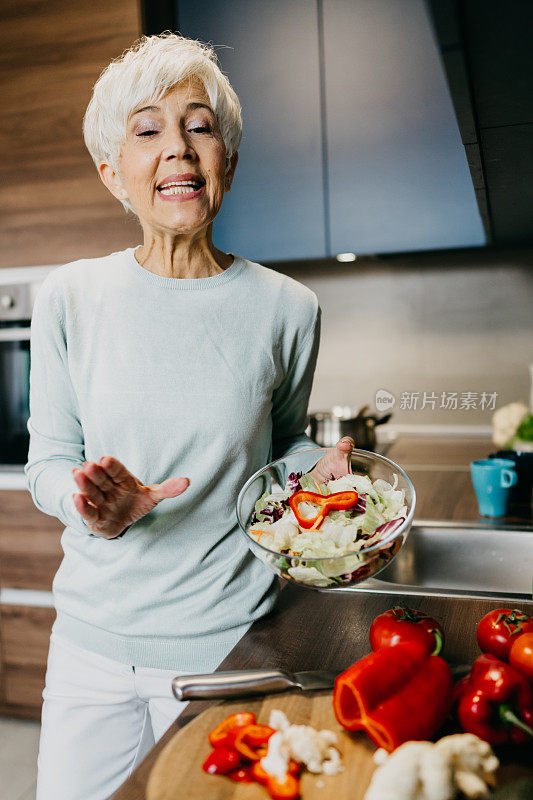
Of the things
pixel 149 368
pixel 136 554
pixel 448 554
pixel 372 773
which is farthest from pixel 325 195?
pixel 372 773

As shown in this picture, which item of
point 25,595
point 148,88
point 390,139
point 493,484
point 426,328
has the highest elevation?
point 390,139

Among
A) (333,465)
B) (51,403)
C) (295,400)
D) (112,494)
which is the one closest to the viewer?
(112,494)

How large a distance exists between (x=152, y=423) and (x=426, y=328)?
64.5 inches

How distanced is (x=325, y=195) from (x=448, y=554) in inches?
46.5

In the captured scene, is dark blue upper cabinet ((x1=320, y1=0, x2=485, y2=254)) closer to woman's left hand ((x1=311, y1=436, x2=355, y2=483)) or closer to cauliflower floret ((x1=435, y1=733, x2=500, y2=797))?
woman's left hand ((x1=311, y1=436, x2=355, y2=483))

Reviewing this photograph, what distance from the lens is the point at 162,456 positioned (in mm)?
984

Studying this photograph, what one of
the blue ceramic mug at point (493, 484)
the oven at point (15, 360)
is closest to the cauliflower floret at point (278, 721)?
the blue ceramic mug at point (493, 484)

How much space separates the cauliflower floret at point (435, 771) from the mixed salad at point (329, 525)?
209 millimetres

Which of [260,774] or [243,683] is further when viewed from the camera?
[243,683]

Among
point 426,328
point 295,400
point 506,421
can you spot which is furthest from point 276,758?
point 426,328

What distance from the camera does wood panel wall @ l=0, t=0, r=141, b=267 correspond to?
6.42 feet

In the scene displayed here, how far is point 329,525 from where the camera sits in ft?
2.69

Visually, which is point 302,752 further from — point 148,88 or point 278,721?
point 148,88

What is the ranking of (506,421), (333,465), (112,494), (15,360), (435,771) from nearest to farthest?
(435,771) < (112,494) < (333,465) < (15,360) < (506,421)
